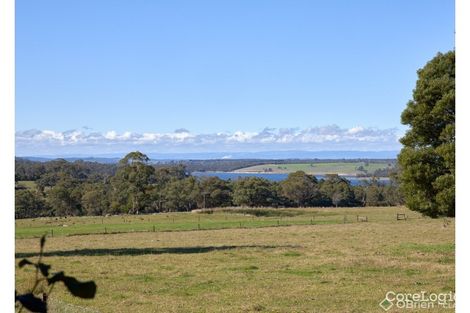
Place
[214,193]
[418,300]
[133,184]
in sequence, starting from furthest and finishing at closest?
[214,193] < [133,184] < [418,300]

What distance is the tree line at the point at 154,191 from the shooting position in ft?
271

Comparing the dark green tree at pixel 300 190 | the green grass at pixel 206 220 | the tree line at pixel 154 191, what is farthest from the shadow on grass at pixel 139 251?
the dark green tree at pixel 300 190

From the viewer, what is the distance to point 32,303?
73.2 inches

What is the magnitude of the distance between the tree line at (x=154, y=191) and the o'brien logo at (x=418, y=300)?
6670 cm

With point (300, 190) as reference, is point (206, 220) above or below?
below

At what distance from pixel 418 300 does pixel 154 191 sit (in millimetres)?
74564

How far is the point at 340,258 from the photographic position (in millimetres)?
22125

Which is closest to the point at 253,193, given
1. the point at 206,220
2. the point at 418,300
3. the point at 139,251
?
the point at 206,220

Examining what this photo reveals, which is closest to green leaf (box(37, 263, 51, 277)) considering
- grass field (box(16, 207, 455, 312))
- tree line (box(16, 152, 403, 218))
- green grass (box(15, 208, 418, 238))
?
grass field (box(16, 207, 455, 312))

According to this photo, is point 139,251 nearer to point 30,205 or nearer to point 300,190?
point 30,205

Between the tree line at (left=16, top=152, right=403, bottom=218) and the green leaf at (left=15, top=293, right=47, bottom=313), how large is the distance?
75.2 m

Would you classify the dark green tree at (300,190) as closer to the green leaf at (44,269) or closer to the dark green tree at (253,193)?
the dark green tree at (253,193)
